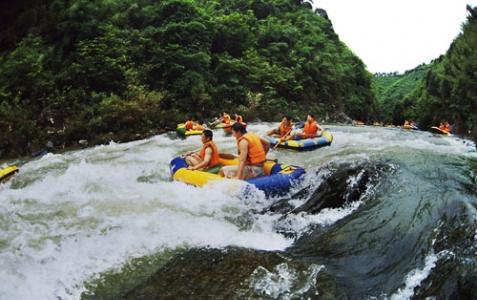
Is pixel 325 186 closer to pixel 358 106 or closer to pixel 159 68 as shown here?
pixel 159 68

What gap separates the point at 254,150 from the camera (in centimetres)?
707

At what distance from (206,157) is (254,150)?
36.4 inches

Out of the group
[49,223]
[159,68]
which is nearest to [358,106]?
[159,68]

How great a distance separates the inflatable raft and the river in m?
0.13

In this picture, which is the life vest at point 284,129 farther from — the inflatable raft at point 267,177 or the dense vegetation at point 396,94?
the dense vegetation at point 396,94

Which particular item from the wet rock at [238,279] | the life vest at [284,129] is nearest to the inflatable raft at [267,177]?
the wet rock at [238,279]

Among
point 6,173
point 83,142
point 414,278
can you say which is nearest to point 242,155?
point 414,278

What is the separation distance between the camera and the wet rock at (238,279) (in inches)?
143

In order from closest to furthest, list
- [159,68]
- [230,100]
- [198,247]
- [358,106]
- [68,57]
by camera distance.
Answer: [198,247]
[68,57]
[159,68]
[230,100]
[358,106]

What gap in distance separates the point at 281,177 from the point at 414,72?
72.7m

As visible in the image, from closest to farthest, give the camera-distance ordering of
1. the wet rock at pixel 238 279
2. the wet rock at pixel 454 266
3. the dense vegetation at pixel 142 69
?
1. the wet rock at pixel 454 266
2. the wet rock at pixel 238 279
3. the dense vegetation at pixel 142 69

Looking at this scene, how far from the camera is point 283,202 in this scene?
6305 mm

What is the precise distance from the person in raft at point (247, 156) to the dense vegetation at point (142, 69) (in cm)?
363

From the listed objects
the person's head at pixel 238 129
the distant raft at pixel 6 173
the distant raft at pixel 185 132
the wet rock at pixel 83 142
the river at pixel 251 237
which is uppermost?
the person's head at pixel 238 129
